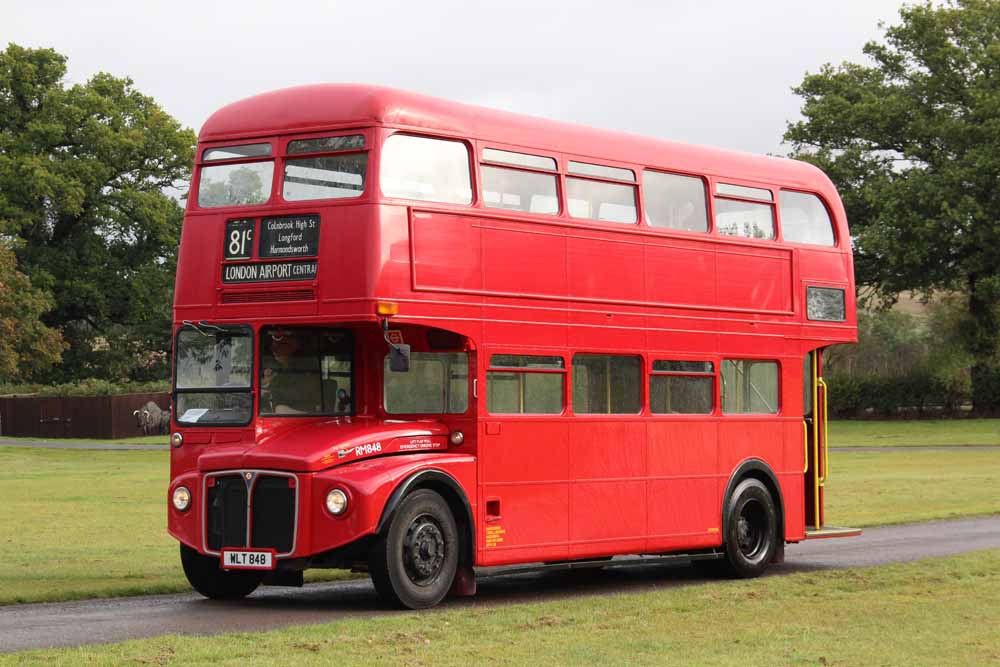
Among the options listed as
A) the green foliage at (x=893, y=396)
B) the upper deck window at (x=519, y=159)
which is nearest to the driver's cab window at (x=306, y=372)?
the upper deck window at (x=519, y=159)

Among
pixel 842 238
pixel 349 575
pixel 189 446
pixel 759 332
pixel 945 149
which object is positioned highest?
pixel 945 149

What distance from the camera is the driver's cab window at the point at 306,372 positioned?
14281mm

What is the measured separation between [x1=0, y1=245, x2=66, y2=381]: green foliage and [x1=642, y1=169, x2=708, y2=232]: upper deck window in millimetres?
43657

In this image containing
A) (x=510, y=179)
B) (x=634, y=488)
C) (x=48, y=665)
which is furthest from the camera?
(x=634, y=488)

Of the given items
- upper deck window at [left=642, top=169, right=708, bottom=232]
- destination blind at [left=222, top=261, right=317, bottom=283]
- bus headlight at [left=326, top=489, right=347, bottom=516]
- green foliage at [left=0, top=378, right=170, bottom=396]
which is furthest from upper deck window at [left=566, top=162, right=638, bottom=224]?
green foliage at [left=0, top=378, right=170, bottom=396]

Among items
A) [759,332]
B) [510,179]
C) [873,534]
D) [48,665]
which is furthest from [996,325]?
[48,665]

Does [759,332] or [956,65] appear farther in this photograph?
[956,65]

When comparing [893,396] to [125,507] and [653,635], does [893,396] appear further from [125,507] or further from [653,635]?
[653,635]

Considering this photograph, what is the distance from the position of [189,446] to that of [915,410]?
176 ft

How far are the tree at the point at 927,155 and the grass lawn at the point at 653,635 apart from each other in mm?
44605

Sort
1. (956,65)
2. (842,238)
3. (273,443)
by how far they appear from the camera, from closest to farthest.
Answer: (273,443) → (842,238) → (956,65)

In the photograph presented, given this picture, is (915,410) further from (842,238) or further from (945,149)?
(842,238)

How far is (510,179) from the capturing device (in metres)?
15.2

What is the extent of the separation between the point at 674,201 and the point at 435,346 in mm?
3694
